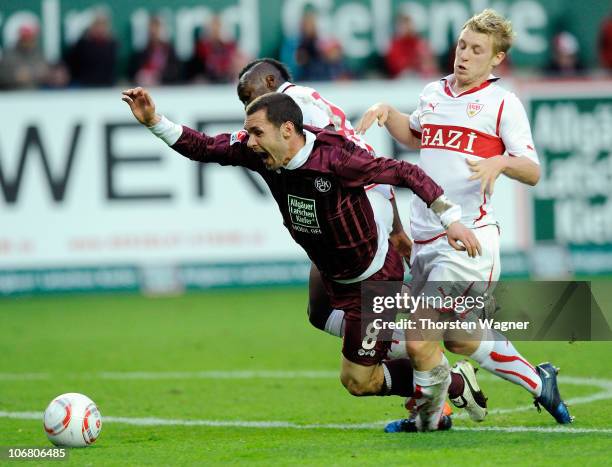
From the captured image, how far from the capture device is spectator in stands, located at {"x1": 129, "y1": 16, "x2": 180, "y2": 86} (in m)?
18.2

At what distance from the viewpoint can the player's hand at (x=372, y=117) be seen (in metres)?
7.66

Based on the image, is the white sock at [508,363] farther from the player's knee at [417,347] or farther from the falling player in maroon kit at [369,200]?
the player's knee at [417,347]

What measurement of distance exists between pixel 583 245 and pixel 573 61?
335cm

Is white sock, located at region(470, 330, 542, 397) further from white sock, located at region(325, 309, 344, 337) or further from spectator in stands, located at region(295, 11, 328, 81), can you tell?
spectator in stands, located at region(295, 11, 328, 81)

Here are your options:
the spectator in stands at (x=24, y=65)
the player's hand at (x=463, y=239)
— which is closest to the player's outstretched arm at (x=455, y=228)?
the player's hand at (x=463, y=239)

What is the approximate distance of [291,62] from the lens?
18.6 metres

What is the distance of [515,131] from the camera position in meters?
7.46

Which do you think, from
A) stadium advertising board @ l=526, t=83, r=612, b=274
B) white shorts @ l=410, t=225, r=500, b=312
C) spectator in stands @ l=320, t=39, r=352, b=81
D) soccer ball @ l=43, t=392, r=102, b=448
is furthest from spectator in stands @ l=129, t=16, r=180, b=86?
soccer ball @ l=43, t=392, r=102, b=448

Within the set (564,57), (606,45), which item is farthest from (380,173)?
(606,45)

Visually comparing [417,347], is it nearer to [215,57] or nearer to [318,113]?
[318,113]

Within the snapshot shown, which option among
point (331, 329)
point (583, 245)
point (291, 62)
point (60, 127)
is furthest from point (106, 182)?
point (331, 329)

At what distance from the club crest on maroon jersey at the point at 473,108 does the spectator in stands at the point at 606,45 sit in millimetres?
12071

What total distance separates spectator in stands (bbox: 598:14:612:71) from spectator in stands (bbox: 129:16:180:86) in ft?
20.7

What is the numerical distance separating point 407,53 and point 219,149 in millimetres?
11615
